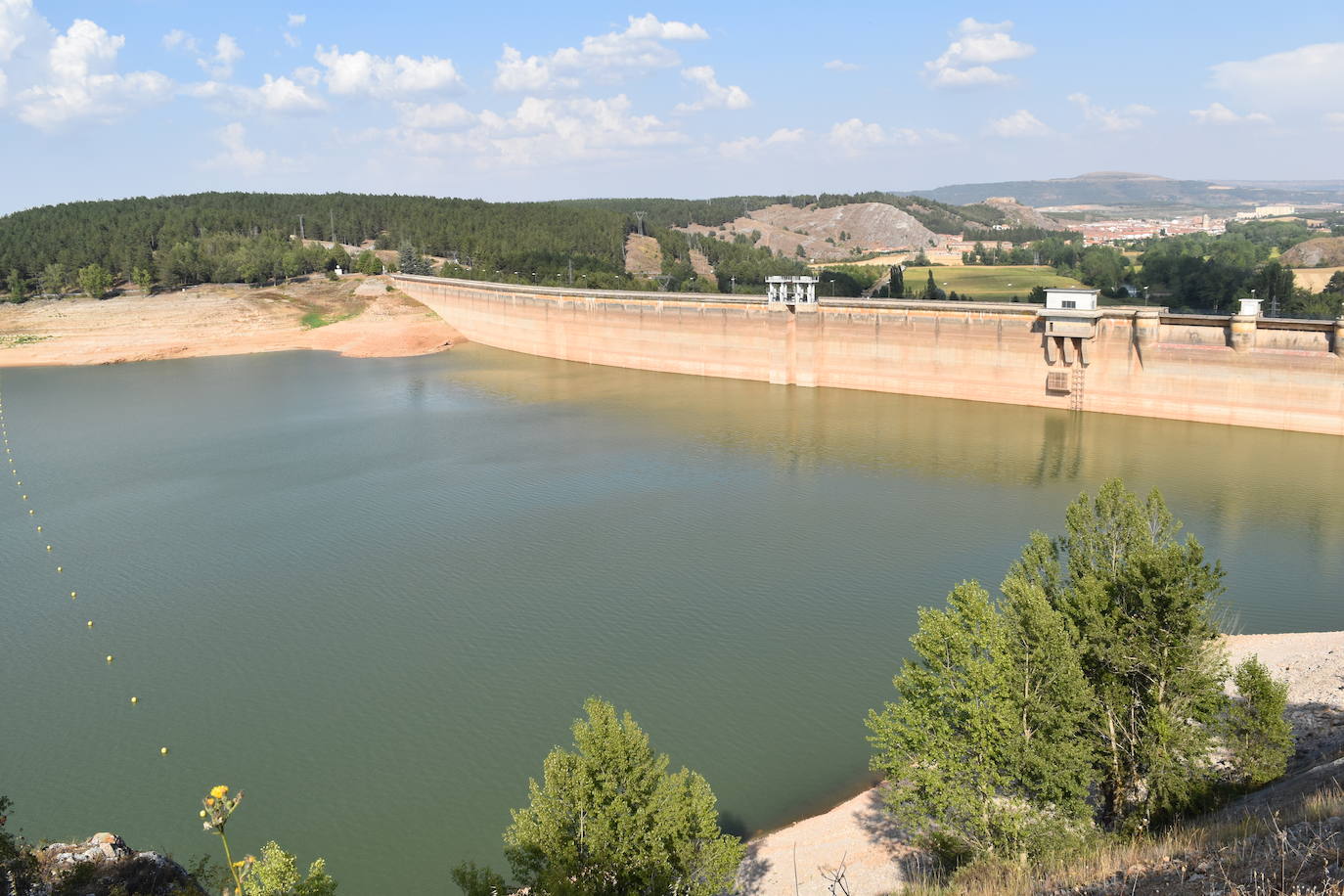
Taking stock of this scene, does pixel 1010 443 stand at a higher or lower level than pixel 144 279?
lower

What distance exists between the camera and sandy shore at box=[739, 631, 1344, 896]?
41.8 feet

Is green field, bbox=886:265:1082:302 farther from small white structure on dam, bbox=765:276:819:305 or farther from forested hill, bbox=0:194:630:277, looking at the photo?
forested hill, bbox=0:194:630:277

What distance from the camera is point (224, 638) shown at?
70.7 feet

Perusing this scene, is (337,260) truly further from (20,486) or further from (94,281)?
(20,486)

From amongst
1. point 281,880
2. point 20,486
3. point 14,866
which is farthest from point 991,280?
point 14,866

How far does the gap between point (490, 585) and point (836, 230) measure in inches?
5778

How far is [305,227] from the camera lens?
11075 centimetres

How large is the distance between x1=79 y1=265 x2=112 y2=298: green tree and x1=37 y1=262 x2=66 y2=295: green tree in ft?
6.35

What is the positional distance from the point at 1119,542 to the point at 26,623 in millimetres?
23493

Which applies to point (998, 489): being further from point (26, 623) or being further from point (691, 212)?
point (691, 212)

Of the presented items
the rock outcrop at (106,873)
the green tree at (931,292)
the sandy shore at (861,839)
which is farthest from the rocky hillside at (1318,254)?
the rock outcrop at (106,873)

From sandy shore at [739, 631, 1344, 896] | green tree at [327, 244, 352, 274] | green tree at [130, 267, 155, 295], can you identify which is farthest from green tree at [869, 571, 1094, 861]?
green tree at [327, 244, 352, 274]

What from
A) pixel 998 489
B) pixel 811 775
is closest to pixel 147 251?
pixel 998 489

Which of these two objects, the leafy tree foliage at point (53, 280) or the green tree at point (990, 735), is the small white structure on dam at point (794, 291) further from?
the leafy tree foliage at point (53, 280)
